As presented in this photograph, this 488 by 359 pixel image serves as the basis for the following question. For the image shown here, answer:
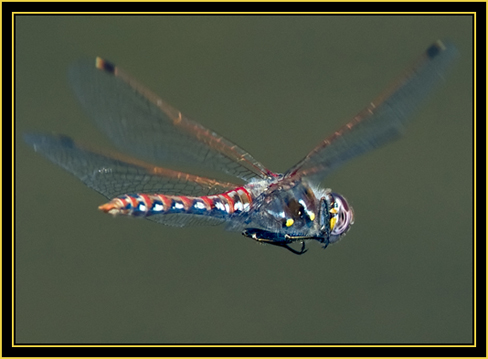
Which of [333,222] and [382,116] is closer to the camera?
[382,116]

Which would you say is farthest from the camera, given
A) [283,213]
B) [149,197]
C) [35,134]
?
[283,213]

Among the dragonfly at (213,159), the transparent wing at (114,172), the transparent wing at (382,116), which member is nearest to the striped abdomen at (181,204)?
the dragonfly at (213,159)

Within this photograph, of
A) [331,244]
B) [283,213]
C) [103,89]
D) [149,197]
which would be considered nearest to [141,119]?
[103,89]

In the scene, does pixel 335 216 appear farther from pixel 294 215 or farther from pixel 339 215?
pixel 294 215

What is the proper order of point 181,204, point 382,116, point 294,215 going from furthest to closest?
point 294,215 < point 382,116 < point 181,204

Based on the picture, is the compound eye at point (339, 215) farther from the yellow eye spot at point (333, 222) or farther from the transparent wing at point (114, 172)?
the transparent wing at point (114, 172)

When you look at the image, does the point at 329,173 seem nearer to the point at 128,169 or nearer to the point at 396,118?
the point at 396,118

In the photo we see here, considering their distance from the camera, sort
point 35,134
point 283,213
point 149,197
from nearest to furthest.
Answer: point 149,197, point 35,134, point 283,213

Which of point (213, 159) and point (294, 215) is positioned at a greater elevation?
point (213, 159)

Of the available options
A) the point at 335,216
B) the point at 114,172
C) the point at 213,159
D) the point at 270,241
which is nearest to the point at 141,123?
the point at 114,172
